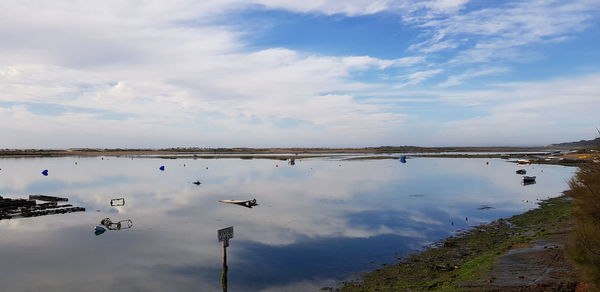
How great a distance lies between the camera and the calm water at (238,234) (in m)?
26.0

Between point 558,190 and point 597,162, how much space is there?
54.8m

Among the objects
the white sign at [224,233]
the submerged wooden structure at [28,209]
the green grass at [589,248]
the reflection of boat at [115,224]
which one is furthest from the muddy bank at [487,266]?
the submerged wooden structure at [28,209]

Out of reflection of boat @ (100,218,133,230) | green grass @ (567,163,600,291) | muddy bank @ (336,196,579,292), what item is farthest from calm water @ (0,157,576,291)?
green grass @ (567,163,600,291)

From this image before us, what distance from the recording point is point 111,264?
28891mm

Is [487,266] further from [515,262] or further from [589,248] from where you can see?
[589,248]

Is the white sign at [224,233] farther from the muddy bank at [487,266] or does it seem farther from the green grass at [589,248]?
the green grass at [589,248]

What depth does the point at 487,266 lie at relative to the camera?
24531 millimetres

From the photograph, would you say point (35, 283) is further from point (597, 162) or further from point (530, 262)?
point (597, 162)

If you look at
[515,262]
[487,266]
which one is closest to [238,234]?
[487,266]

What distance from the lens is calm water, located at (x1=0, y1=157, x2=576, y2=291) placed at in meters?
26.0

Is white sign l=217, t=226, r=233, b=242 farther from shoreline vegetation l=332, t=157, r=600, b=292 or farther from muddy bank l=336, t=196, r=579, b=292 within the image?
muddy bank l=336, t=196, r=579, b=292

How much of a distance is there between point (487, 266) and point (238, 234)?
2235 cm

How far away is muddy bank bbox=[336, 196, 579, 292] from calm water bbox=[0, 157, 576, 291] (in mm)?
2252

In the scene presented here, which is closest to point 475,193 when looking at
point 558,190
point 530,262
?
point 558,190
